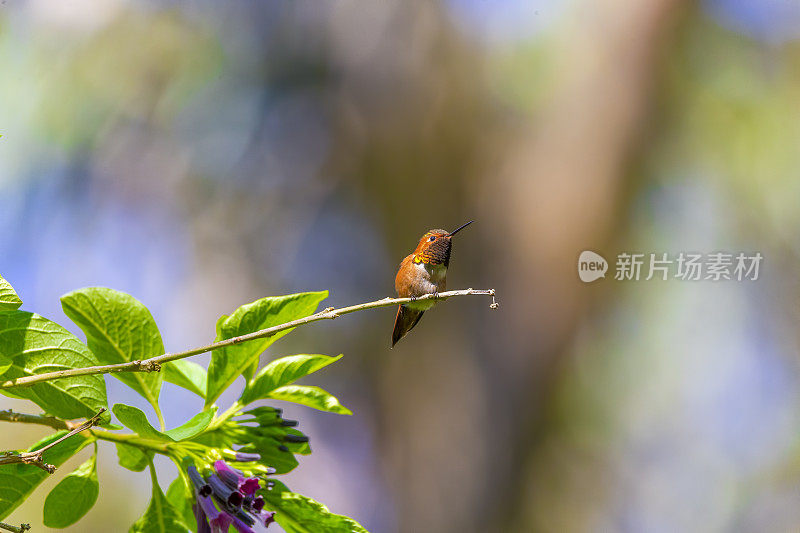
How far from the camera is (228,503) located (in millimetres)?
256

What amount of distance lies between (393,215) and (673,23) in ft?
4.24

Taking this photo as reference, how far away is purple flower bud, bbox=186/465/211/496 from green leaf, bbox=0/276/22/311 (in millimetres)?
97

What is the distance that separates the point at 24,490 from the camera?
0.90 feet

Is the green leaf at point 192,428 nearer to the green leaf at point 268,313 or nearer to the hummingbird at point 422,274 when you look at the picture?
the green leaf at point 268,313

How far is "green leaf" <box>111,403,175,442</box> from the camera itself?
0.24 meters

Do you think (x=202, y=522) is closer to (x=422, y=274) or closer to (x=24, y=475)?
(x=24, y=475)

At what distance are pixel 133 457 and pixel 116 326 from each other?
0.21ft

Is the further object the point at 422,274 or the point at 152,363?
the point at 422,274

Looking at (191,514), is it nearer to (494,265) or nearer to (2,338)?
(2,338)

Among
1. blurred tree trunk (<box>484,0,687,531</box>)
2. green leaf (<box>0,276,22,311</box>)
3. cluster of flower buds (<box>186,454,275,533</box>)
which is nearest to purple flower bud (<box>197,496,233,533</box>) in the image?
cluster of flower buds (<box>186,454,275,533</box>)

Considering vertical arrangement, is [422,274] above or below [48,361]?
above

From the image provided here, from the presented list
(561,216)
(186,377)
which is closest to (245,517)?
(186,377)

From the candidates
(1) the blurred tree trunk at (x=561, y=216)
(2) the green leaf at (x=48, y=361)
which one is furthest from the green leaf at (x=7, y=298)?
(1) the blurred tree trunk at (x=561, y=216)

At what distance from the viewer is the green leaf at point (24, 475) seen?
0.27 m
